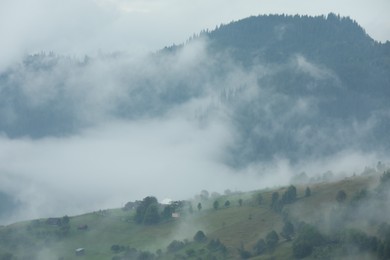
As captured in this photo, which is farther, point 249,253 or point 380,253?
point 249,253

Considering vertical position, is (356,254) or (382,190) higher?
(382,190)

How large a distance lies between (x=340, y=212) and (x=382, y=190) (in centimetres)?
1522

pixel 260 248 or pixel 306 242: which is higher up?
pixel 306 242

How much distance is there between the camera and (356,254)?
163750 mm

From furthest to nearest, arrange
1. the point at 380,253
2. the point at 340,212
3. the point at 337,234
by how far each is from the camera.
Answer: the point at 340,212
the point at 337,234
the point at 380,253

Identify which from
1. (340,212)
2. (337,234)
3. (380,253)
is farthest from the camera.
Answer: (340,212)

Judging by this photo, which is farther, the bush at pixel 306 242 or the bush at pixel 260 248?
the bush at pixel 260 248

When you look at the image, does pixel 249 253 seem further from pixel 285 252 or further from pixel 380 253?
pixel 380 253

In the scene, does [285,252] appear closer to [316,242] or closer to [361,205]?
[316,242]

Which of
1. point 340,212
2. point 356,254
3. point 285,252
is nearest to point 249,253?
point 285,252

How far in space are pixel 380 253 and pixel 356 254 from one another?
6.78m

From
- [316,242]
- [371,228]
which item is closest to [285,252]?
[316,242]

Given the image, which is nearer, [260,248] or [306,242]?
[306,242]

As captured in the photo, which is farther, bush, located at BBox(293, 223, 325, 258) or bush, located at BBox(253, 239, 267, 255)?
bush, located at BBox(253, 239, 267, 255)
